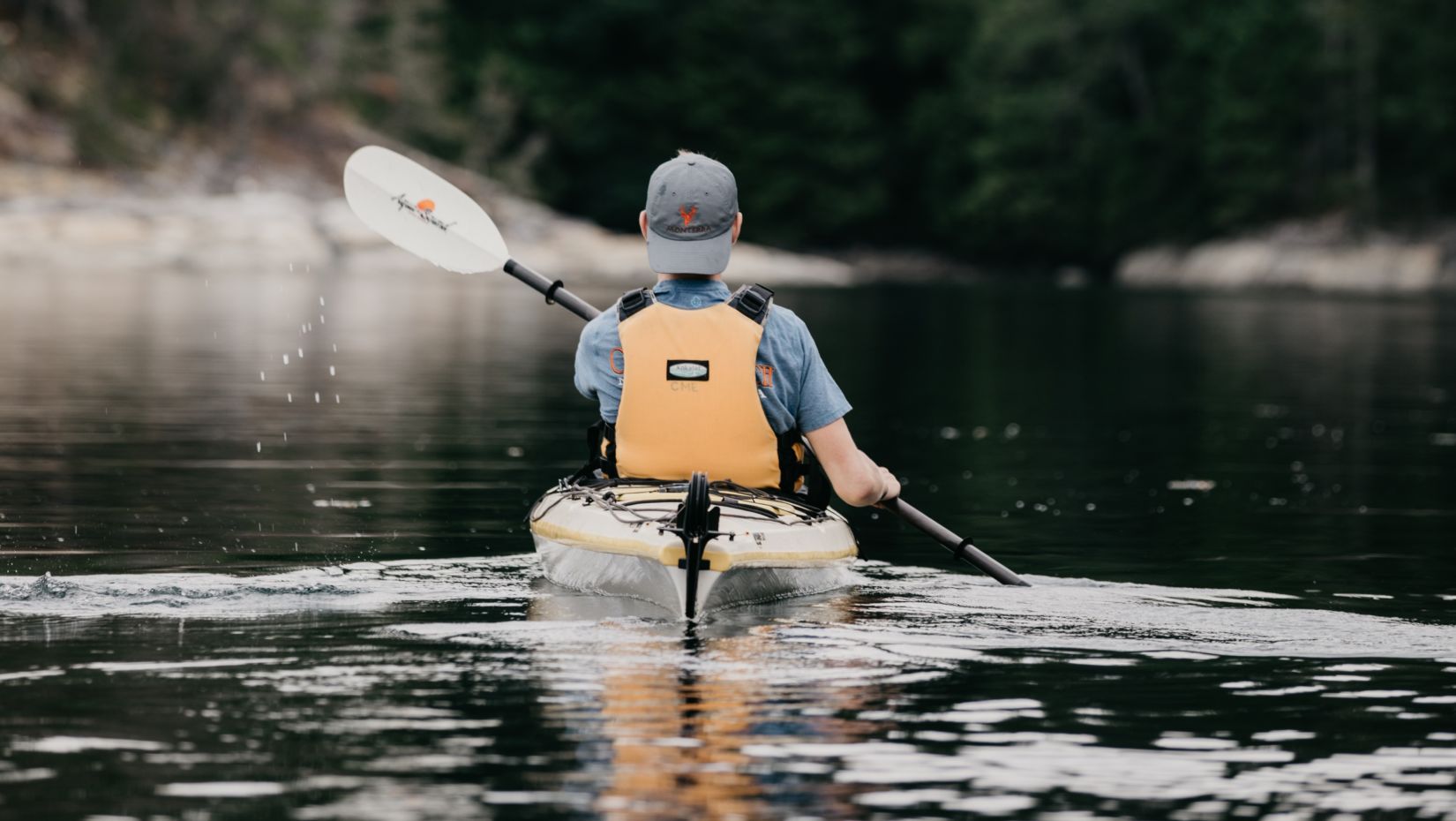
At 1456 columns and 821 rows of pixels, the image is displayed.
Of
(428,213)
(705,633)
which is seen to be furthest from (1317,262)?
(705,633)

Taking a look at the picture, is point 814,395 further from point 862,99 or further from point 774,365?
point 862,99

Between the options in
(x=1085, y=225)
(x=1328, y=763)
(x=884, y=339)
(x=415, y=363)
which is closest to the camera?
(x=1328, y=763)

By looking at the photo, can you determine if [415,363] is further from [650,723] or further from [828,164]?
[828,164]

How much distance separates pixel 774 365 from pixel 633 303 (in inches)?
22.8

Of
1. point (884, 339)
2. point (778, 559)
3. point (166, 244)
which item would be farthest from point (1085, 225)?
point (778, 559)

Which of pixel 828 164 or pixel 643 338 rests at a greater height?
pixel 828 164

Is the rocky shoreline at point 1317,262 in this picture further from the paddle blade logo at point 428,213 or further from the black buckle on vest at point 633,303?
the black buckle on vest at point 633,303

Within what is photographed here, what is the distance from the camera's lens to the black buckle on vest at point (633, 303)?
8.35m

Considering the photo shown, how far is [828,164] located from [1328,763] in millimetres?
76555

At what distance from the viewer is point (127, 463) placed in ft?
45.5

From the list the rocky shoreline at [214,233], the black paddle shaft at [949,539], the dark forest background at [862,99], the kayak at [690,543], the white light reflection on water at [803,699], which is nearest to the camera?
the white light reflection on water at [803,699]

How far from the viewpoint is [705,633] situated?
793cm

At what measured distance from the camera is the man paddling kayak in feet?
27.4

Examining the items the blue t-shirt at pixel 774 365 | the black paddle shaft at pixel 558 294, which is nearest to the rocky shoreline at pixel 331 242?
the black paddle shaft at pixel 558 294
